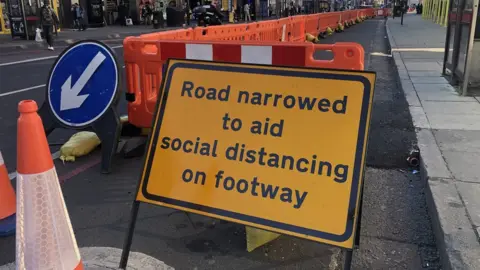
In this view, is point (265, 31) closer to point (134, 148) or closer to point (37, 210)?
point (134, 148)

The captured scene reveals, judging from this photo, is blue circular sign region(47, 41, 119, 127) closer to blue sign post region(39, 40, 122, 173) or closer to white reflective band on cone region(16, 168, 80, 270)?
blue sign post region(39, 40, 122, 173)

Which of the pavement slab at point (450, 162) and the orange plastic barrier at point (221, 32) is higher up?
the orange plastic barrier at point (221, 32)

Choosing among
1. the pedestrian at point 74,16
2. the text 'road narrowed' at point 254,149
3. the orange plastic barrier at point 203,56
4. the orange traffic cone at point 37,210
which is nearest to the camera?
the orange traffic cone at point 37,210

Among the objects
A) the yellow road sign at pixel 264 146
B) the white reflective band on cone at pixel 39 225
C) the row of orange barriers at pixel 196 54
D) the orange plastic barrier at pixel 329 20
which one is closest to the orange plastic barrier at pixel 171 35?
the row of orange barriers at pixel 196 54

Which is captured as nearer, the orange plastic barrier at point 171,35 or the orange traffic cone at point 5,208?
the orange traffic cone at point 5,208

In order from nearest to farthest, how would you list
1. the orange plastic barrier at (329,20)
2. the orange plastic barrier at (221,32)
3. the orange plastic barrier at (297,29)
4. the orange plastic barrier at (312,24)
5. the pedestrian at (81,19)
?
the orange plastic barrier at (221,32) < the orange plastic barrier at (297,29) < the orange plastic barrier at (312,24) < the orange plastic barrier at (329,20) < the pedestrian at (81,19)

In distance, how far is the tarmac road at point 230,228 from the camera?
300 centimetres

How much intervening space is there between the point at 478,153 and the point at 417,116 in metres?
1.45

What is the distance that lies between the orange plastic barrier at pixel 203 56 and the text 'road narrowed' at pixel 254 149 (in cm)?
113

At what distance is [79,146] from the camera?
5012 millimetres

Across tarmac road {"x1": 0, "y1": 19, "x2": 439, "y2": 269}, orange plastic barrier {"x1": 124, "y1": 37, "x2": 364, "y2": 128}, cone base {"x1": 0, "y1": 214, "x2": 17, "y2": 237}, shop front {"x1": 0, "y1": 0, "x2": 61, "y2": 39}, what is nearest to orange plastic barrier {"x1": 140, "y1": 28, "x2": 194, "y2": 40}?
orange plastic barrier {"x1": 124, "y1": 37, "x2": 364, "y2": 128}

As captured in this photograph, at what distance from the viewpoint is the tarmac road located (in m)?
3.00

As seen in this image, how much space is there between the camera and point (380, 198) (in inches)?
153

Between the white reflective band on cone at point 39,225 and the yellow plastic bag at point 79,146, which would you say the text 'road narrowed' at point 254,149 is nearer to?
the white reflective band on cone at point 39,225
